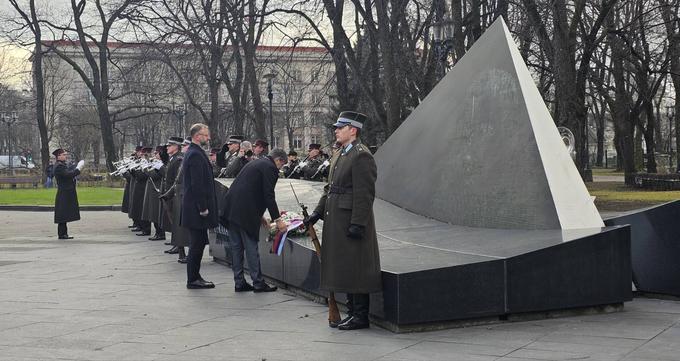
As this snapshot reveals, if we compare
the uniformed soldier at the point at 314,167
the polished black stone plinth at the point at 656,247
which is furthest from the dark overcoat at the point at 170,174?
the polished black stone plinth at the point at 656,247

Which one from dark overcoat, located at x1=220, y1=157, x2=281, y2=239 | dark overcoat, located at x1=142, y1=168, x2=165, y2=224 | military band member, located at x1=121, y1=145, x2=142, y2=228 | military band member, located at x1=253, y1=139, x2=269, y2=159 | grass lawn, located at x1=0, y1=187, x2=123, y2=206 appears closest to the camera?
dark overcoat, located at x1=220, y1=157, x2=281, y2=239

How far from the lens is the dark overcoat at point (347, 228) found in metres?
7.05

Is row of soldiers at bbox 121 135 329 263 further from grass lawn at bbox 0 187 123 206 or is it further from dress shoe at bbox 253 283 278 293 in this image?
grass lawn at bbox 0 187 123 206

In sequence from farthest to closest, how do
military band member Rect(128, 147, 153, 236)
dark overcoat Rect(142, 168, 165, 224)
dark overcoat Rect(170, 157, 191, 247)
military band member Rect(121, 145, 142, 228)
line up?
military band member Rect(121, 145, 142, 228) < military band member Rect(128, 147, 153, 236) < dark overcoat Rect(142, 168, 165, 224) < dark overcoat Rect(170, 157, 191, 247)

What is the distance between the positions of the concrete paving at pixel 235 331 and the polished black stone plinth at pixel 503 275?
0.17m

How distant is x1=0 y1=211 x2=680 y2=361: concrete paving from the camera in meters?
6.37

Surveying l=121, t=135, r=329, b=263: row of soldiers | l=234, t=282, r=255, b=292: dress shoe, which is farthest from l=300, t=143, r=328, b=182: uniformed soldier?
l=234, t=282, r=255, b=292: dress shoe

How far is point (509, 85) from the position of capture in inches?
379

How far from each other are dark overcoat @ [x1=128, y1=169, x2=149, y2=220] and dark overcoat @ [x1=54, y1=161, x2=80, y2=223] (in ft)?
4.31

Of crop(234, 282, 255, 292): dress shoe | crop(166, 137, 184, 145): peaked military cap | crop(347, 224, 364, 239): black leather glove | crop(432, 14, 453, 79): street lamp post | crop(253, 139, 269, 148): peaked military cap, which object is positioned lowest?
crop(234, 282, 255, 292): dress shoe

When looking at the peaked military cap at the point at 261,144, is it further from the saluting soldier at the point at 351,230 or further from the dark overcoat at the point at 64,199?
the dark overcoat at the point at 64,199

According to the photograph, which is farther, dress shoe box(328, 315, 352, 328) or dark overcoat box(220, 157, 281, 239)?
dark overcoat box(220, 157, 281, 239)

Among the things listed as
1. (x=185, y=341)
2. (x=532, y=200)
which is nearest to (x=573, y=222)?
(x=532, y=200)

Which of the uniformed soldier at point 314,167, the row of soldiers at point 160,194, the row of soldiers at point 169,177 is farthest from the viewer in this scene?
the uniformed soldier at point 314,167
